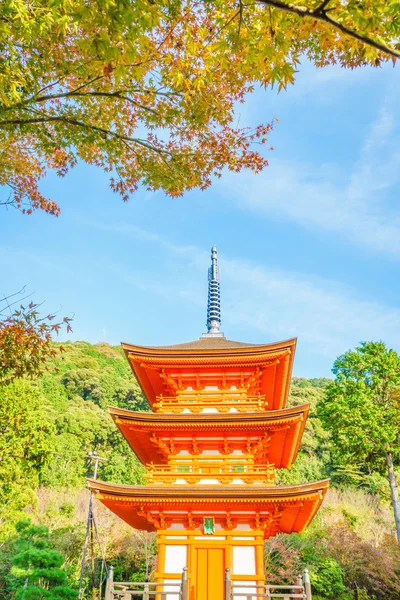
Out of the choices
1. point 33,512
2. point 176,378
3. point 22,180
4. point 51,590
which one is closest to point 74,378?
point 33,512

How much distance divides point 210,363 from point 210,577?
5.22 m

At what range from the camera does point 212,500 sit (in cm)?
996

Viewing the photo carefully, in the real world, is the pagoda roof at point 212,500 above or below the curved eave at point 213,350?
below

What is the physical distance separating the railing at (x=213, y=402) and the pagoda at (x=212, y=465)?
29 mm

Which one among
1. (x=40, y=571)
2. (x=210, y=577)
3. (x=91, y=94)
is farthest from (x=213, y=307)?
(x=91, y=94)

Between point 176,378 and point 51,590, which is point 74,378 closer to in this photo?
point 51,590

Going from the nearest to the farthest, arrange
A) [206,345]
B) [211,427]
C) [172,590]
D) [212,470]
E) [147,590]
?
[147,590] < [172,590] < [211,427] < [212,470] < [206,345]

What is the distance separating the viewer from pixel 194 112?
20.5 ft

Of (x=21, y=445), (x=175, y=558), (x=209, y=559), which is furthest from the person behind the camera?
(x=21, y=445)

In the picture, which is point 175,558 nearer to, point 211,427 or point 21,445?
point 211,427

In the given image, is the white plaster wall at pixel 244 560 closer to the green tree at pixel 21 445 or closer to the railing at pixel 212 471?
the railing at pixel 212 471

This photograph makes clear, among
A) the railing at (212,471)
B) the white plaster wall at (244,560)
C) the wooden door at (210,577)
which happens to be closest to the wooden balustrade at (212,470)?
the railing at (212,471)

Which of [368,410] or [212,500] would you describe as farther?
[368,410]

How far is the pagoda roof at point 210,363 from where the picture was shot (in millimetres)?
11945
